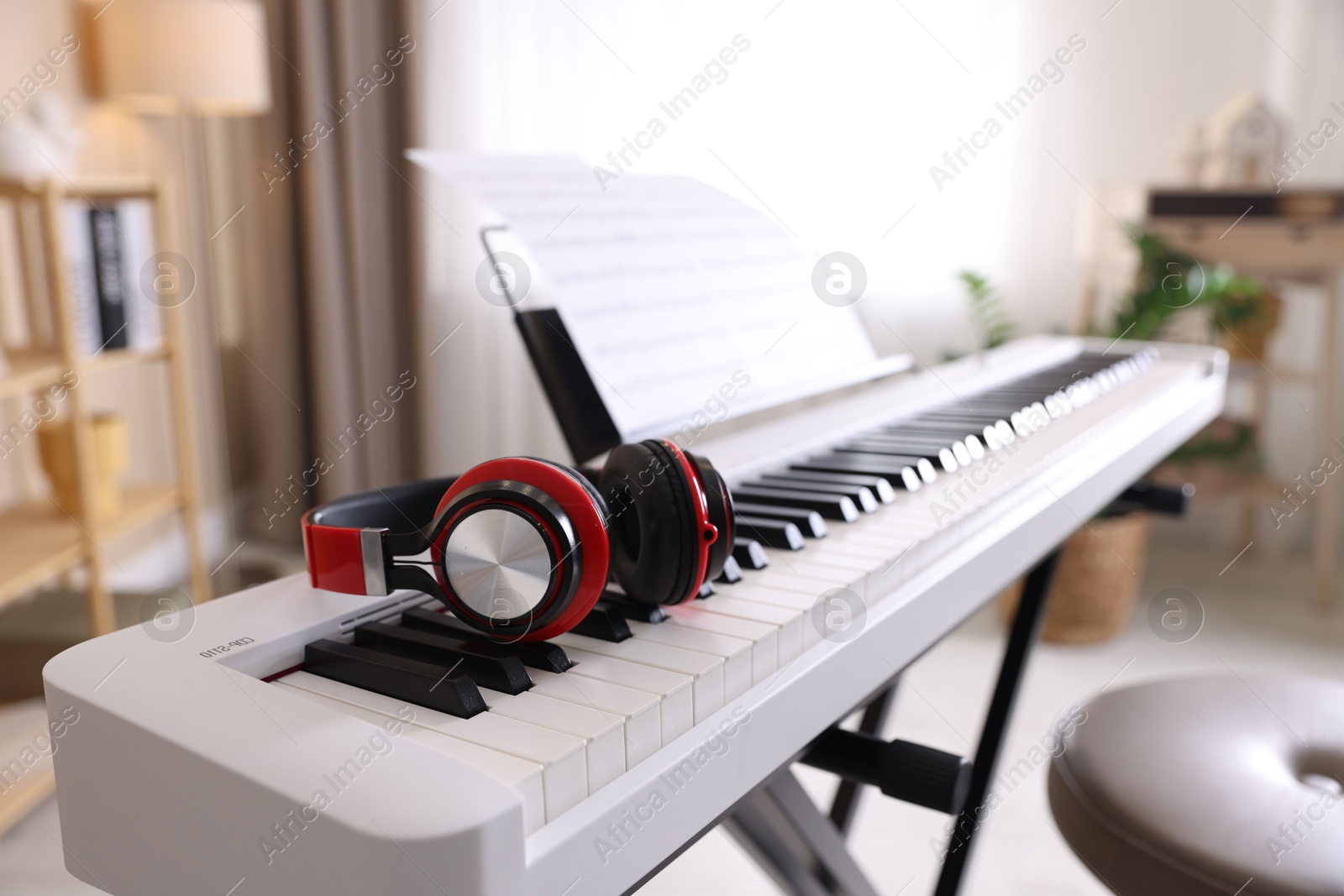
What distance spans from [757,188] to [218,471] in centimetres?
193

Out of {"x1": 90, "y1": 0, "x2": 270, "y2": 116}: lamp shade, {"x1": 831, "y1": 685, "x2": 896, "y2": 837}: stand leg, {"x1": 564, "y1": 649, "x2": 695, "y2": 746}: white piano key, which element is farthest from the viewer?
{"x1": 90, "y1": 0, "x2": 270, "y2": 116}: lamp shade

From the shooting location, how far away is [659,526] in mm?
626

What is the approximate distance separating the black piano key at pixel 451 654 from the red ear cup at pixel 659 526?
10 centimetres

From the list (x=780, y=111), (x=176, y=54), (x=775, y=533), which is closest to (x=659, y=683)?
(x=775, y=533)

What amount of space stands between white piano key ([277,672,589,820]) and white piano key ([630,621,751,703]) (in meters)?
0.12

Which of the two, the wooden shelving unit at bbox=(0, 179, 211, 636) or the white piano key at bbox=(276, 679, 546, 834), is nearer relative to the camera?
the white piano key at bbox=(276, 679, 546, 834)

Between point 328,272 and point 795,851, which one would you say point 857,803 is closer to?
point 795,851

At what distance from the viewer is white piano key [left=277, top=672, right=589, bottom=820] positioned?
494 millimetres

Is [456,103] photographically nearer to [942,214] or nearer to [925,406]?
[942,214]

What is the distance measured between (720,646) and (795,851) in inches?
20.5

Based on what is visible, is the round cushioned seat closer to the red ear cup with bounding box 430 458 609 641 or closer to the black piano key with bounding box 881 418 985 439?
the black piano key with bounding box 881 418 985 439

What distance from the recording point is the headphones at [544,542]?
568mm

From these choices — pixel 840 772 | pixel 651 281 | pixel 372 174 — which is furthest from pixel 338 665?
pixel 372 174

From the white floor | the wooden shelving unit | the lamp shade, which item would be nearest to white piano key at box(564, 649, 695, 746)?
the white floor
